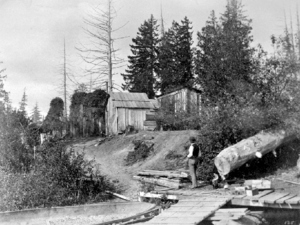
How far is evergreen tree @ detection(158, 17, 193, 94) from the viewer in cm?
4278

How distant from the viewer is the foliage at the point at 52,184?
14147 millimetres

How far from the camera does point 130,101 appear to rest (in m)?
32.2

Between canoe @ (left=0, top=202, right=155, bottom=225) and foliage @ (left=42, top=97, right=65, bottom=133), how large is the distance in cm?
2250

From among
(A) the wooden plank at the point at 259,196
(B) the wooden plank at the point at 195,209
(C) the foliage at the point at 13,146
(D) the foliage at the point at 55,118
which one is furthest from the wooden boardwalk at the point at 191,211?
(D) the foliage at the point at 55,118

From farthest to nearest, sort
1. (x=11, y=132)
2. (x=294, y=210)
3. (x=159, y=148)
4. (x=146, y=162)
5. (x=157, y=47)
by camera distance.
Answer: (x=157, y=47) < (x=159, y=148) < (x=146, y=162) < (x=11, y=132) < (x=294, y=210)

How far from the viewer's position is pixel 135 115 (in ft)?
103

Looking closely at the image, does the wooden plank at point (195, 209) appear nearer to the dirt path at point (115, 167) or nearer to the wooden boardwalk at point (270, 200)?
the wooden boardwalk at point (270, 200)

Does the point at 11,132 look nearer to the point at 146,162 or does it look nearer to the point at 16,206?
the point at 16,206

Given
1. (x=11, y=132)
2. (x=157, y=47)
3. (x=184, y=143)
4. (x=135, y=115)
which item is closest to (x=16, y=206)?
(x=11, y=132)

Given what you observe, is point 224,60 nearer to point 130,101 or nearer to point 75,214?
point 75,214

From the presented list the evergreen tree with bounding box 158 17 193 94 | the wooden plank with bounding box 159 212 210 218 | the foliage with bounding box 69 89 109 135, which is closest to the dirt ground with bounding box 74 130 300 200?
the wooden plank with bounding box 159 212 210 218

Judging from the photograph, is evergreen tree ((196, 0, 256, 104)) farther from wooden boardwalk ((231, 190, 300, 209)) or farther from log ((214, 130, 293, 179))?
wooden boardwalk ((231, 190, 300, 209))

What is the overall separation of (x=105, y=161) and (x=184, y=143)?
4.56 metres

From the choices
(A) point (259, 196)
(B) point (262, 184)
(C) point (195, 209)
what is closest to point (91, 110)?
(B) point (262, 184)
